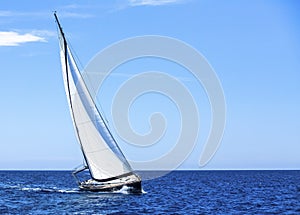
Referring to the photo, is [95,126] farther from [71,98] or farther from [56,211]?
[56,211]

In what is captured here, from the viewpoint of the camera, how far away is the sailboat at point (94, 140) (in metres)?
61.3

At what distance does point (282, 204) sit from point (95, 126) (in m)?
22.6

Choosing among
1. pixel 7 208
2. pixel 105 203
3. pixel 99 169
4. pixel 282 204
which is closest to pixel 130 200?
pixel 105 203

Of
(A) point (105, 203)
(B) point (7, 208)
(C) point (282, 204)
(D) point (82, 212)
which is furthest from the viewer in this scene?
(C) point (282, 204)

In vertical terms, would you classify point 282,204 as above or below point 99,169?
below

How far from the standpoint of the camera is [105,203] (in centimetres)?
5306

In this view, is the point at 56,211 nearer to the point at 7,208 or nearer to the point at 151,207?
the point at 7,208

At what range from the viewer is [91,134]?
61719 millimetres

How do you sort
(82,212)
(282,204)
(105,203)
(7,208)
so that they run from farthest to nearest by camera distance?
(282,204), (105,203), (7,208), (82,212)

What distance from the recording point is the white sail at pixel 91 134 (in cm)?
6159

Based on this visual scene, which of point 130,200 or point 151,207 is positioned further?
point 130,200

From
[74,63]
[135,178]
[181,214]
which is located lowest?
[181,214]

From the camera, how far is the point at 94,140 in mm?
61750

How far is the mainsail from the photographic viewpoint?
202 feet
